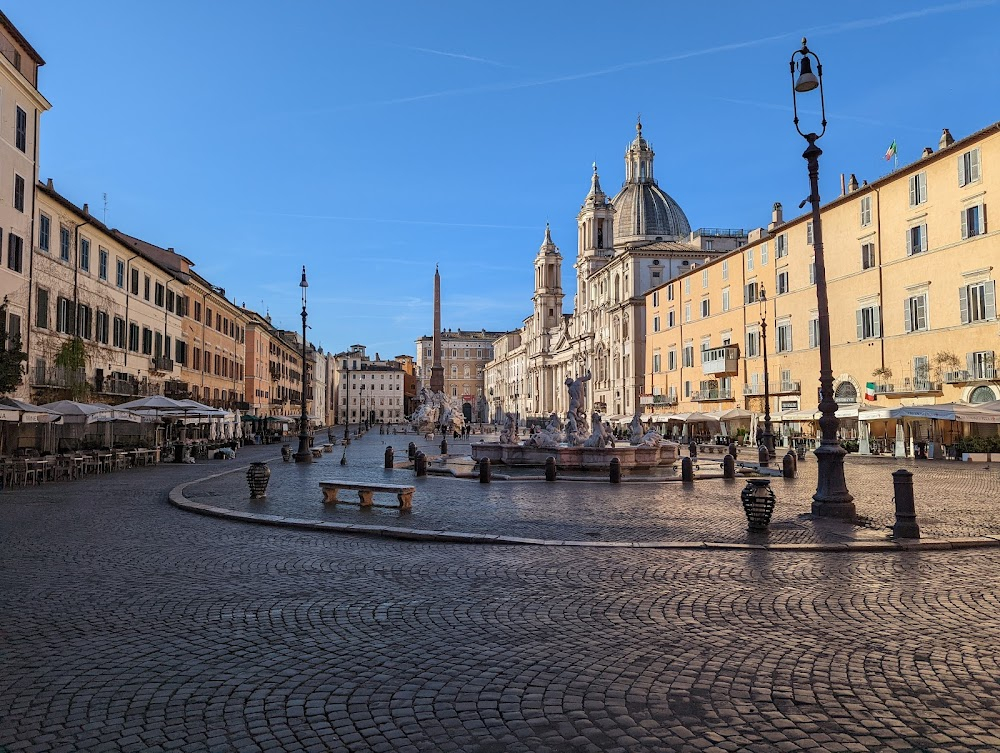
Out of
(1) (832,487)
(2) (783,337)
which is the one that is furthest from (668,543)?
(2) (783,337)

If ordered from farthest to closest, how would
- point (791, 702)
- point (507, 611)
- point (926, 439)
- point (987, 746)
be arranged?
point (926, 439) < point (507, 611) < point (791, 702) < point (987, 746)

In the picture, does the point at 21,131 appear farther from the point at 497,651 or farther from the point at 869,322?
the point at 869,322

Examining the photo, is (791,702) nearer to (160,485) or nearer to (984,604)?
(984,604)

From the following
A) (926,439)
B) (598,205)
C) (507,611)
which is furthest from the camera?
(598,205)

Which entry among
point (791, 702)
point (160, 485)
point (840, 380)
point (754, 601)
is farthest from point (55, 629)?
point (840, 380)

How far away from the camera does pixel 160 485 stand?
20344 mm

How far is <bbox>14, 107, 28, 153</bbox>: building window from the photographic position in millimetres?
26766

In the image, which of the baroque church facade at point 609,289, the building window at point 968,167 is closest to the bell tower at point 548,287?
the baroque church facade at point 609,289

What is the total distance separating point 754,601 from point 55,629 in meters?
6.37

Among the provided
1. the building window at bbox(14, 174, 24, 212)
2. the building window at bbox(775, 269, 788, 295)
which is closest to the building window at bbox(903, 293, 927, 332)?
the building window at bbox(775, 269, 788, 295)

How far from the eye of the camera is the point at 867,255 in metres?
39.4

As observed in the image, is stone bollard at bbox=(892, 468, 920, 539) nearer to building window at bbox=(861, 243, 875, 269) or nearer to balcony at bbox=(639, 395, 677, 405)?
building window at bbox=(861, 243, 875, 269)

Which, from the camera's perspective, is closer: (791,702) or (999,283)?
(791,702)

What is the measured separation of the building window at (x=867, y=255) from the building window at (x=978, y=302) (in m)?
6.35
